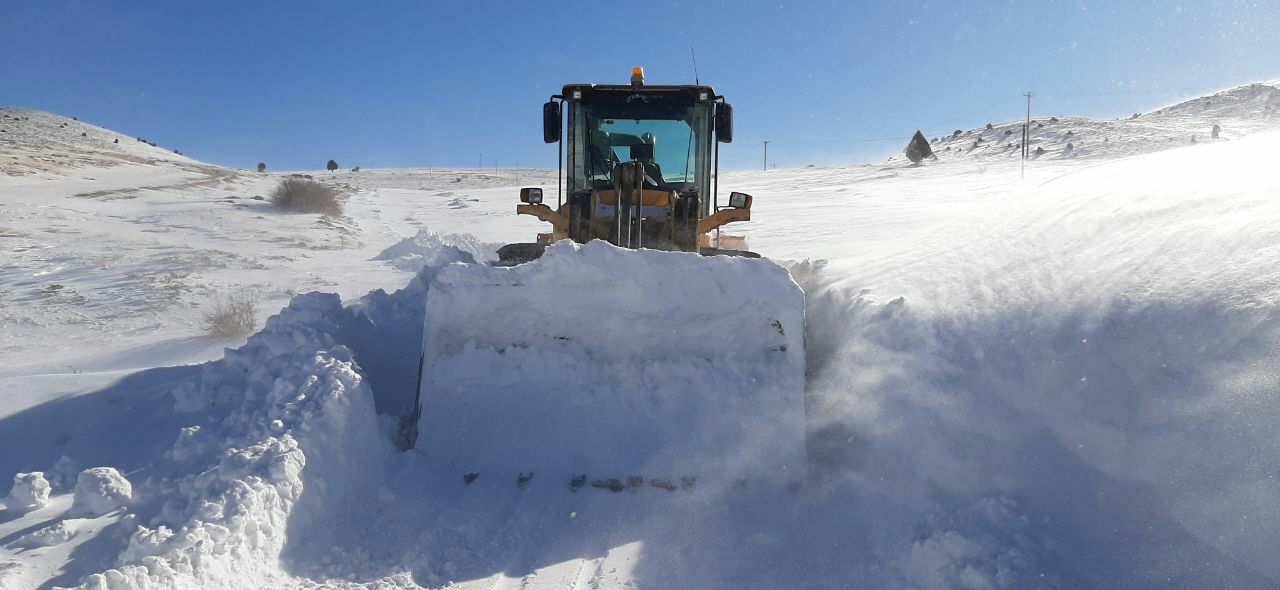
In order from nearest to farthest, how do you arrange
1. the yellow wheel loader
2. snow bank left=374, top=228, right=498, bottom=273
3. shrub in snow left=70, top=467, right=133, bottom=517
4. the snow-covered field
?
1. the snow-covered field
2. shrub in snow left=70, top=467, right=133, bottom=517
3. the yellow wheel loader
4. snow bank left=374, top=228, right=498, bottom=273

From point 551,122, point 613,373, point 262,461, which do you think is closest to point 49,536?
point 262,461

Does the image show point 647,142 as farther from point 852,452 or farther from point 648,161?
point 852,452

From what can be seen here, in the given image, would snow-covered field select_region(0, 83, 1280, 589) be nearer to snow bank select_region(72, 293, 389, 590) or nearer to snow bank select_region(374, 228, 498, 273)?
snow bank select_region(72, 293, 389, 590)

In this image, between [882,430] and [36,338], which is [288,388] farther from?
[36,338]

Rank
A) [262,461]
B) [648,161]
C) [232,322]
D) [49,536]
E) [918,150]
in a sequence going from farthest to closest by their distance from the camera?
[918,150]
[232,322]
[648,161]
[262,461]
[49,536]

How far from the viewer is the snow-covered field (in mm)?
3094

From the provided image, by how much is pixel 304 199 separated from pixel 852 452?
68.8 feet

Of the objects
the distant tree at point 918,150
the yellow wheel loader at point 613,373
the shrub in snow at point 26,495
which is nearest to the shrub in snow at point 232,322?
the yellow wheel loader at point 613,373

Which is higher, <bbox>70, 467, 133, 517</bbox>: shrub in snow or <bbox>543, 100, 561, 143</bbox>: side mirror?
<bbox>543, 100, 561, 143</bbox>: side mirror

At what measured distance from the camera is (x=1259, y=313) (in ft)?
11.9

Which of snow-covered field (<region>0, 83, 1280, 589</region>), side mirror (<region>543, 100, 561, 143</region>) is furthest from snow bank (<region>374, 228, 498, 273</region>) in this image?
snow-covered field (<region>0, 83, 1280, 589</region>)

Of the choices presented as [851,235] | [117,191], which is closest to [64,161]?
[117,191]

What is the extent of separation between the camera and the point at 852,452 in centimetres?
411

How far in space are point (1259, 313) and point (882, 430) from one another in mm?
1839
